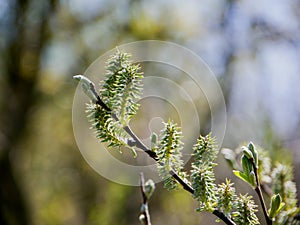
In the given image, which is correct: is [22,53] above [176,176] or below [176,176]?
→ above

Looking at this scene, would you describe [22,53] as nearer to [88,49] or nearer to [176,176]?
[88,49]

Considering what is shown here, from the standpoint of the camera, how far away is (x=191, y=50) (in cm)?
473

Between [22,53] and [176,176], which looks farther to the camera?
[22,53]

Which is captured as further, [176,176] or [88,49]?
[88,49]

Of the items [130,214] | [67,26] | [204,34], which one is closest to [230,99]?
[204,34]

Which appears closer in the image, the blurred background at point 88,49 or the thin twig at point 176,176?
the thin twig at point 176,176

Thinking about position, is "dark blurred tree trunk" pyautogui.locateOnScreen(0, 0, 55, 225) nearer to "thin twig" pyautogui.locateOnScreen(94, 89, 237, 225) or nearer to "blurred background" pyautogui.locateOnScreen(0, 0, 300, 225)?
"blurred background" pyautogui.locateOnScreen(0, 0, 300, 225)

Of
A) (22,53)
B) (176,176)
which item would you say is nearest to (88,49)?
(22,53)

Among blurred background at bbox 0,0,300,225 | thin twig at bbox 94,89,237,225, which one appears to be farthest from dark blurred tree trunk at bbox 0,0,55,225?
thin twig at bbox 94,89,237,225

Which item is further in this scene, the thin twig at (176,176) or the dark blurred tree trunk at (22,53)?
the dark blurred tree trunk at (22,53)

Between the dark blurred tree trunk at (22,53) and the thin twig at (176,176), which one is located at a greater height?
the dark blurred tree trunk at (22,53)

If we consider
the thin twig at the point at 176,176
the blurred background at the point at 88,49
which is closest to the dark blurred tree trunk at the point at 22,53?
the blurred background at the point at 88,49

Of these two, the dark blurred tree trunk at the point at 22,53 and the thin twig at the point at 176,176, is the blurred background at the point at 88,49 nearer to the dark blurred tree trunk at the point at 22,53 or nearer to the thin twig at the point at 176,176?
the dark blurred tree trunk at the point at 22,53

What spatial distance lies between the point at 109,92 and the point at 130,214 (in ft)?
12.0
